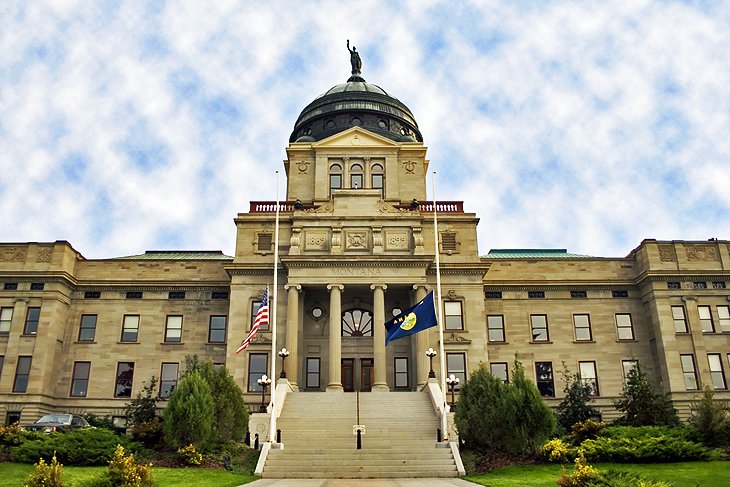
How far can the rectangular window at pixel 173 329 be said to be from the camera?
4522cm

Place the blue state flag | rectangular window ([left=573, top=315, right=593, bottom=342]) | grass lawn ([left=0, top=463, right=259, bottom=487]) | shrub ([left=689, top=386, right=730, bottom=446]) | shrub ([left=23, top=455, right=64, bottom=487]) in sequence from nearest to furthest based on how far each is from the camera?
1. shrub ([left=23, top=455, right=64, bottom=487])
2. grass lawn ([left=0, top=463, right=259, bottom=487])
3. shrub ([left=689, top=386, right=730, bottom=446])
4. the blue state flag
5. rectangular window ([left=573, top=315, right=593, bottom=342])

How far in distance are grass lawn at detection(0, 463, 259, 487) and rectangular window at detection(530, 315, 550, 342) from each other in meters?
25.7

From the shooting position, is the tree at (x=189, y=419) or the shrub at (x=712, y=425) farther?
the shrub at (x=712, y=425)

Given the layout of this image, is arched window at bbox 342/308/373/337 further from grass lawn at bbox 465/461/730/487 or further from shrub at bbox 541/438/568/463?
grass lawn at bbox 465/461/730/487

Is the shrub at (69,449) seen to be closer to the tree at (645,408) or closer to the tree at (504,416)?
the tree at (504,416)

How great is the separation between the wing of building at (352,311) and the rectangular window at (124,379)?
0.09 metres

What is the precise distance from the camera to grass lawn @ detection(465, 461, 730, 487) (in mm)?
21906

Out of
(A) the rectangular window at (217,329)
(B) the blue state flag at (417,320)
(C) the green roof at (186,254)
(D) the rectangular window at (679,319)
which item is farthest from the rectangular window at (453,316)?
(C) the green roof at (186,254)

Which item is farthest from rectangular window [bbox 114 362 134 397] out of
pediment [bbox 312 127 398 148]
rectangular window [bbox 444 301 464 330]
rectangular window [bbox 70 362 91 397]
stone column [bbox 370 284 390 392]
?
pediment [bbox 312 127 398 148]

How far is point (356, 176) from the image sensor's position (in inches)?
2099

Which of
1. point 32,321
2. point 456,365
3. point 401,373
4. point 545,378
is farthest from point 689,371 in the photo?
point 32,321

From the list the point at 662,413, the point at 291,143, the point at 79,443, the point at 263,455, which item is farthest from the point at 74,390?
the point at 662,413

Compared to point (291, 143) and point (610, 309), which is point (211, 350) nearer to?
point (291, 143)

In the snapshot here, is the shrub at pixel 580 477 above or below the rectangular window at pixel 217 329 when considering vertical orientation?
below
